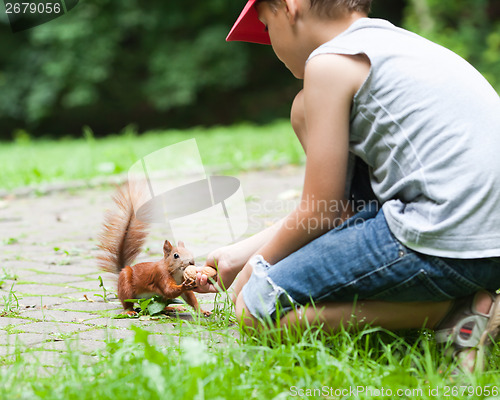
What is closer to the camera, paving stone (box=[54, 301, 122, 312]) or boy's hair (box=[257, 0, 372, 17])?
boy's hair (box=[257, 0, 372, 17])

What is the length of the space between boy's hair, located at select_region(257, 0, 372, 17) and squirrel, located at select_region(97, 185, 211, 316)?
971mm

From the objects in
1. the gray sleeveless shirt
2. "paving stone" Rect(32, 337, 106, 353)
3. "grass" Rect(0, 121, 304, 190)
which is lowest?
"grass" Rect(0, 121, 304, 190)

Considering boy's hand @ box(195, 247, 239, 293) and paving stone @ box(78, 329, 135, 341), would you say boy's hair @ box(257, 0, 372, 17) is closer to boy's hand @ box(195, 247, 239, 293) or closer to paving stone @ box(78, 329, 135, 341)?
boy's hand @ box(195, 247, 239, 293)

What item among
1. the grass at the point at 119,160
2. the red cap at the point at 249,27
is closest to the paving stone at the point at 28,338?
the red cap at the point at 249,27

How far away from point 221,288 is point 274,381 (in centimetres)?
75

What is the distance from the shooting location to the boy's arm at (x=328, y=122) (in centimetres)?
173

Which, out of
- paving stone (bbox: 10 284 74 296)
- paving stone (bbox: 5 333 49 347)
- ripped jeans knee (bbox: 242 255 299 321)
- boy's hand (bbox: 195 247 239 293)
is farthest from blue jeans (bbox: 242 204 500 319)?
paving stone (bbox: 10 284 74 296)

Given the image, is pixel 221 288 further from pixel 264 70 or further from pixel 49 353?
pixel 264 70

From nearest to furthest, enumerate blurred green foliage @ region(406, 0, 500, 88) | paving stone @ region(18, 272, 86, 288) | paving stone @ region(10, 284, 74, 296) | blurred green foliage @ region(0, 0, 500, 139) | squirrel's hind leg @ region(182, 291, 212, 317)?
squirrel's hind leg @ region(182, 291, 212, 317) → paving stone @ region(10, 284, 74, 296) → paving stone @ region(18, 272, 86, 288) → blurred green foliage @ region(406, 0, 500, 88) → blurred green foliage @ region(0, 0, 500, 139)

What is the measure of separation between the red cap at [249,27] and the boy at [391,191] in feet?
0.48

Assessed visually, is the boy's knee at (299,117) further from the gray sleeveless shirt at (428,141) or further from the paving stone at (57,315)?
the paving stone at (57,315)

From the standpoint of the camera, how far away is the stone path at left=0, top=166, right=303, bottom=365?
2062 mm

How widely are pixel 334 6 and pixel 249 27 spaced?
14.4 inches

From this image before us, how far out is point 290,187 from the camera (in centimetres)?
523
